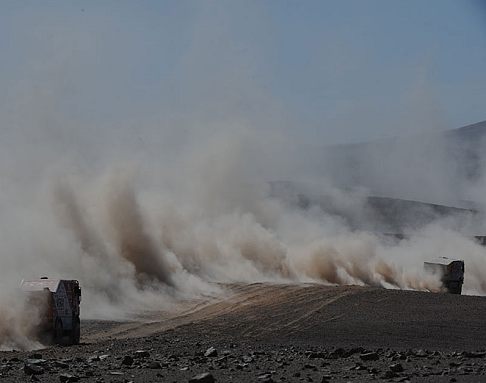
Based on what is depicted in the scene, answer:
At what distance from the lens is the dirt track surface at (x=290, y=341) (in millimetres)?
19000

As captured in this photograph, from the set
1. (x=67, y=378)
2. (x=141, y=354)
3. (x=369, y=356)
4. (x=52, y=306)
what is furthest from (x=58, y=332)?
(x=67, y=378)

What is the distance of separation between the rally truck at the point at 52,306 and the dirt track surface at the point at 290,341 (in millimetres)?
792

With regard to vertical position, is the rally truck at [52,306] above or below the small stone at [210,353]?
above

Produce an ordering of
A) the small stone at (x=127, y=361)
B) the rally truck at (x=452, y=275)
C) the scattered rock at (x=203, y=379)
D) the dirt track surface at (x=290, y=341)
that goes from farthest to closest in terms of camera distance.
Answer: the rally truck at (x=452, y=275) < the small stone at (x=127, y=361) < the dirt track surface at (x=290, y=341) < the scattered rock at (x=203, y=379)

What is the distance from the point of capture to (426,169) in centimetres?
15975

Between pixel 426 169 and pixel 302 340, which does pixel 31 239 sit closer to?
pixel 302 340

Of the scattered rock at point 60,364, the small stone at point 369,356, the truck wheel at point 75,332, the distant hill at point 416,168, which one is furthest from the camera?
the distant hill at point 416,168

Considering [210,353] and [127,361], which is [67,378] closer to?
[127,361]

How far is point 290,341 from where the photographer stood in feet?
93.7

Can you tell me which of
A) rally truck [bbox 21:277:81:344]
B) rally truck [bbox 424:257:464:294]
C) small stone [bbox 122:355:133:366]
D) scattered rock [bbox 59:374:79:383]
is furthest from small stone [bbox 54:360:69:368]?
rally truck [bbox 424:257:464:294]

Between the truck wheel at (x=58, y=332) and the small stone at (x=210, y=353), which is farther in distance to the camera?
the truck wheel at (x=58, y=332)

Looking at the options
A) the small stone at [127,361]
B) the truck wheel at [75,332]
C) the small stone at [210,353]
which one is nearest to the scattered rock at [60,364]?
the small stone at [127,361]

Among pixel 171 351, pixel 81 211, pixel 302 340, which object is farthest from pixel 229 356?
pixel 81 211

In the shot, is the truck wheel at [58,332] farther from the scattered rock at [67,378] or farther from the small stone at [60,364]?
the scattered rock at [67,378]
